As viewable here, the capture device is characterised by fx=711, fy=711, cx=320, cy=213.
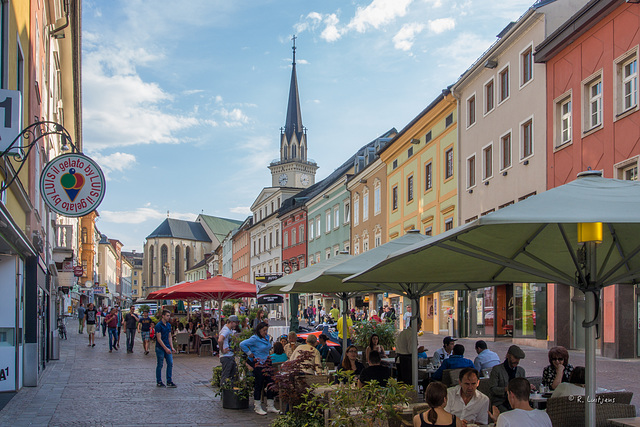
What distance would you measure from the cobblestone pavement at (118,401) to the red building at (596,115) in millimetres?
11497

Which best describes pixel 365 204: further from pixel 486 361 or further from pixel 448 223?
pixel 486 361

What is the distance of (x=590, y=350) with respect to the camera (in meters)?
6.02

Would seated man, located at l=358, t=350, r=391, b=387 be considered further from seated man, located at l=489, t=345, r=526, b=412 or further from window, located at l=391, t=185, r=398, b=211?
window, located at l=391, t=185, r=398, b=211

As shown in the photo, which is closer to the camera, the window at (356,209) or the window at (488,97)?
the window at (488,97)

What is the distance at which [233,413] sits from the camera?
1153cm

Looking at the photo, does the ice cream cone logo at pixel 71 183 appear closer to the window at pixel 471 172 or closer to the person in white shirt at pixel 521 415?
the person in white shirt at pixel 521 415

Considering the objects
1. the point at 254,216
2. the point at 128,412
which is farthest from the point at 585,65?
the point at 254,216

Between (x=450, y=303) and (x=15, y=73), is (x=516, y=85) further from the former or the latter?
(x=15, y=73)

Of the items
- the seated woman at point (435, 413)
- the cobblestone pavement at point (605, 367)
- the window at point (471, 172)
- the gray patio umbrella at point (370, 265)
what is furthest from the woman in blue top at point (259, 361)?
the window at point (471, 172)

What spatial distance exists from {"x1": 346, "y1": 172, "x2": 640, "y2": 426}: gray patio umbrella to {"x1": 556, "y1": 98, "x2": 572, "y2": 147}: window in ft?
53.5

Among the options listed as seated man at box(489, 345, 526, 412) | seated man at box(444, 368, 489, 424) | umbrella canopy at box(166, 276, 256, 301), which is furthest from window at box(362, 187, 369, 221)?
seated man at box(444, 368, 489, 424)

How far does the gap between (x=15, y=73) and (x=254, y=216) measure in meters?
72.7

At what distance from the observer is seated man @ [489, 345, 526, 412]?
28.1 feet

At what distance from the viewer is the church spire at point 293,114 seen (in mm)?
98000
